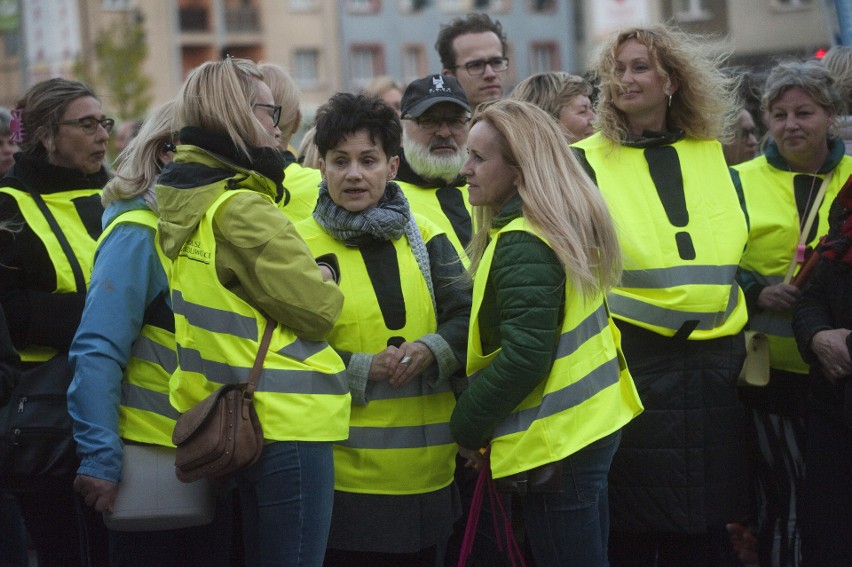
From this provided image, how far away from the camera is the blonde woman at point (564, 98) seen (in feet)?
19.2

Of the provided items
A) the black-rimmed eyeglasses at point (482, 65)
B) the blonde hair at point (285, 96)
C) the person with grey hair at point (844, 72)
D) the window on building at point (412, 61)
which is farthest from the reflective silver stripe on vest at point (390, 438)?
the window on building at point (412, 61)

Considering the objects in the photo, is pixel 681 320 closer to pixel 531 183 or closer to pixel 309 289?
pixel 531 183

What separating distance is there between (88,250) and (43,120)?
23.9 inches

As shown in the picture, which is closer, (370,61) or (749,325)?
(749,325)

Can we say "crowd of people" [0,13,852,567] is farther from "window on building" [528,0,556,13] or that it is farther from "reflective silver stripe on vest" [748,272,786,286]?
"window on building" [528,0,556,13]

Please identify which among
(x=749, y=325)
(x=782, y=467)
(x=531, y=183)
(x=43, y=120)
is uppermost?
(x=43, y=120)

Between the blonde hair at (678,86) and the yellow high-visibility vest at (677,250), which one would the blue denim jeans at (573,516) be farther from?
the blonde hair at (678,86)

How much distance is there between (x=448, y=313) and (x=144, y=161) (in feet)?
4.04

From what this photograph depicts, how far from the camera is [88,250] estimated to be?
4.75 m

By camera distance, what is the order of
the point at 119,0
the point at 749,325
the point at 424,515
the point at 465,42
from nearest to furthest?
the point at 424,515, the point at 749,325, the point at 465,42, the point at 119,0

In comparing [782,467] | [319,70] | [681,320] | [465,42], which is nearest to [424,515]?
[681,320]

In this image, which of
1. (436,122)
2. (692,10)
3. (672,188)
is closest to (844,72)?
(672,188)

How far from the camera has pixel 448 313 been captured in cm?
434

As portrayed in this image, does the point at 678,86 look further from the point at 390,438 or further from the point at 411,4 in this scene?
the point at 411,4
